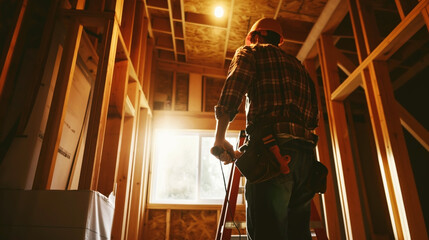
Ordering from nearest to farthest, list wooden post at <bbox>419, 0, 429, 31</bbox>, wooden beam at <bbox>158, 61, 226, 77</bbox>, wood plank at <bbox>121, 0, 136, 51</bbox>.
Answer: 1. wooden post at <bbox>419, 0, 429, 31</bbox>
2. wood plank at <bbox>121, 0, 136, 51</bbox>
3. wooden beam at <bbox>158, 61, 226, 77</bbox>

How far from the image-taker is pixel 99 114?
1.93 meters

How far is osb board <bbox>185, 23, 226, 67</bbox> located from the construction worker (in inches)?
120

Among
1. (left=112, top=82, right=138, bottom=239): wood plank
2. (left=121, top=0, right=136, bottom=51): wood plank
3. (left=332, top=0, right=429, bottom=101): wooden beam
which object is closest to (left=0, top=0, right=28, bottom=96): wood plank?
(left=121, top=0, right=136, bottom=51): wood plank

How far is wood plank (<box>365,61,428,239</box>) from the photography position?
6.82 feet

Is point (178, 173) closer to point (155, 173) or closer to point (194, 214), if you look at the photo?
point (155, 173)

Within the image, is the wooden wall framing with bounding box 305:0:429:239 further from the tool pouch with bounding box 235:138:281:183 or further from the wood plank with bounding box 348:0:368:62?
the tool pouch with bounding box 235:138:281:183

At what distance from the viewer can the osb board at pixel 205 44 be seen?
4.36 meters

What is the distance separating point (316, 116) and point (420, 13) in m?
1.35

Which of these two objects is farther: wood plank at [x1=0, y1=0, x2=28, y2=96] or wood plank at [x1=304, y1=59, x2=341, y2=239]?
wood plank at [x1=304, y1=59, x2=341, y2=239]

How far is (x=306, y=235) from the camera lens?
4.44 ft

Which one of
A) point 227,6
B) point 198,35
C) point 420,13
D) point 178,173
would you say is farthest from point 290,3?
point 178,173

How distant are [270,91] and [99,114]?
4.01 feet

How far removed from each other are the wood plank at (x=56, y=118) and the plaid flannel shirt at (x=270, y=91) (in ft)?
3.85

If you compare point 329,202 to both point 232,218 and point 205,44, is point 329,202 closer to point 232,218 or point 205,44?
point 232,218
